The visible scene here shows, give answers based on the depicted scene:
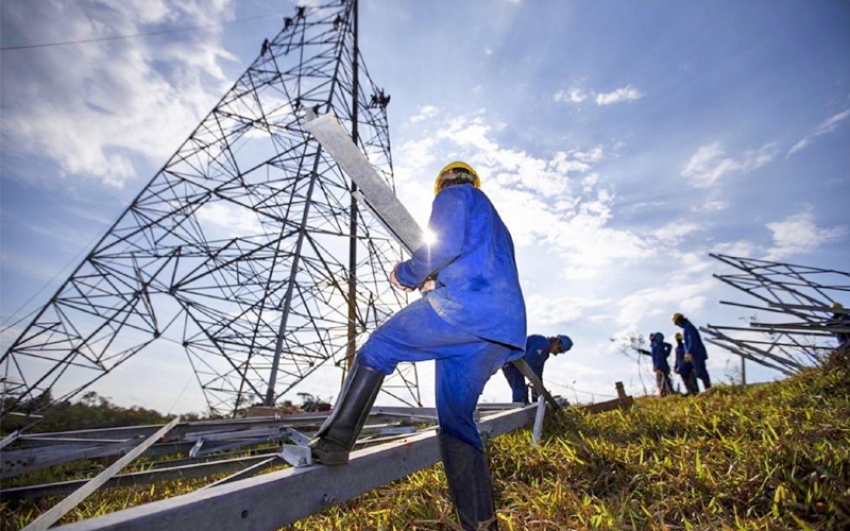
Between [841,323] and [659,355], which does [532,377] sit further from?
[659,355]

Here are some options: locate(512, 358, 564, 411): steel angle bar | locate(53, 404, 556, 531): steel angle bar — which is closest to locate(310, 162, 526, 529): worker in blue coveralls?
locate(53, 404, 556, 531): steel angle bar

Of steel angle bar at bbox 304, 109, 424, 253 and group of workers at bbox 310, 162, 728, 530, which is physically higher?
steel angle bar at bbox 304, 109, 424, 253

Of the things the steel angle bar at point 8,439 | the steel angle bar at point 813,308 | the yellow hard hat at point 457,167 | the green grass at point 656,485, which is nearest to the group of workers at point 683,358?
the steel angle bar at point 813,308

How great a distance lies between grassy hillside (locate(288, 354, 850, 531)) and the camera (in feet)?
5.70

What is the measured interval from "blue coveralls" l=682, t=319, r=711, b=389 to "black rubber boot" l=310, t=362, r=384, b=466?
11.3 m

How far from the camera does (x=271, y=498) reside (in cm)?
140

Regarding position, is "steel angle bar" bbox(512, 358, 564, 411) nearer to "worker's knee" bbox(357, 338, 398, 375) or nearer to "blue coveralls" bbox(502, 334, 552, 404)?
"worker's knee" bbox(357, 338, 398, 375)

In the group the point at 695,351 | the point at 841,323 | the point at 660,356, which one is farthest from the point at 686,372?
the point at 841,323

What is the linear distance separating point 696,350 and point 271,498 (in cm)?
1196

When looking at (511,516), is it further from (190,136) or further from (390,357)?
(190,136)

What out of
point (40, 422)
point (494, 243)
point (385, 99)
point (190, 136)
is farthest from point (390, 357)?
point (385, 99)

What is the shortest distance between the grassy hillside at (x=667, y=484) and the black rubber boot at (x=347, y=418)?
1.97 ft

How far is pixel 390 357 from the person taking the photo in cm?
184

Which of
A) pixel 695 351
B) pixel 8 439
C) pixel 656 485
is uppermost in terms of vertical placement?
pixel 695 351
